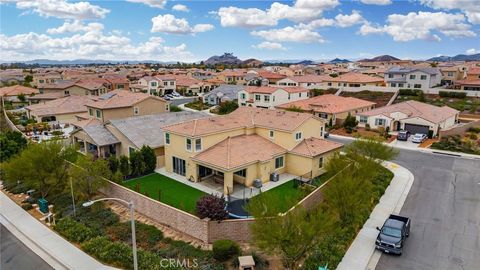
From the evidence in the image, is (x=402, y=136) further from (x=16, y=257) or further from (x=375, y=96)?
(x=16, y=257)

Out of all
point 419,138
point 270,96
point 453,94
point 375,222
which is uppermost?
point 453,94

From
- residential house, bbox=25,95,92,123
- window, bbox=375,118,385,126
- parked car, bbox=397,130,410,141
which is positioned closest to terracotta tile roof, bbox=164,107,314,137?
parked car, bbox=397,130,410,141

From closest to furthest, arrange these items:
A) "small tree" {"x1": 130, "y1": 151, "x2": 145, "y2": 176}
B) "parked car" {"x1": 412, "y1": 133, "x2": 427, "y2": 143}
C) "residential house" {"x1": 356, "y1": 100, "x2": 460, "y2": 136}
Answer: "small tree" {"x1": 130, "y1": 151, "x2": 145, "y2": 176} < "parked car" {"x1": 412, "y1": 133, "x2": 427, "y2": 143} < "residential house" {"x1": 356, "y1": 100, "x2": 460, "y2": 136}

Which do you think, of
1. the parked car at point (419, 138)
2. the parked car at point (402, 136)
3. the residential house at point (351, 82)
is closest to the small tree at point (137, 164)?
the parked car at point (402, 136)

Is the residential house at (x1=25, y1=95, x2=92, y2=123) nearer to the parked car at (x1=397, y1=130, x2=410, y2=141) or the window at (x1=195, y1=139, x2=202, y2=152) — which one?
the window at (x1=195, y1=139, x2=202, y2=152)

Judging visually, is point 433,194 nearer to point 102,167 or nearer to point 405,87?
point 102,167

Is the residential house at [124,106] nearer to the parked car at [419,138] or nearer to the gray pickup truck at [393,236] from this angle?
the gray pickup truck at [393,236]

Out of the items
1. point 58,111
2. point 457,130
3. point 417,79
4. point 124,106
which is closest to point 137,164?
point 124,106
